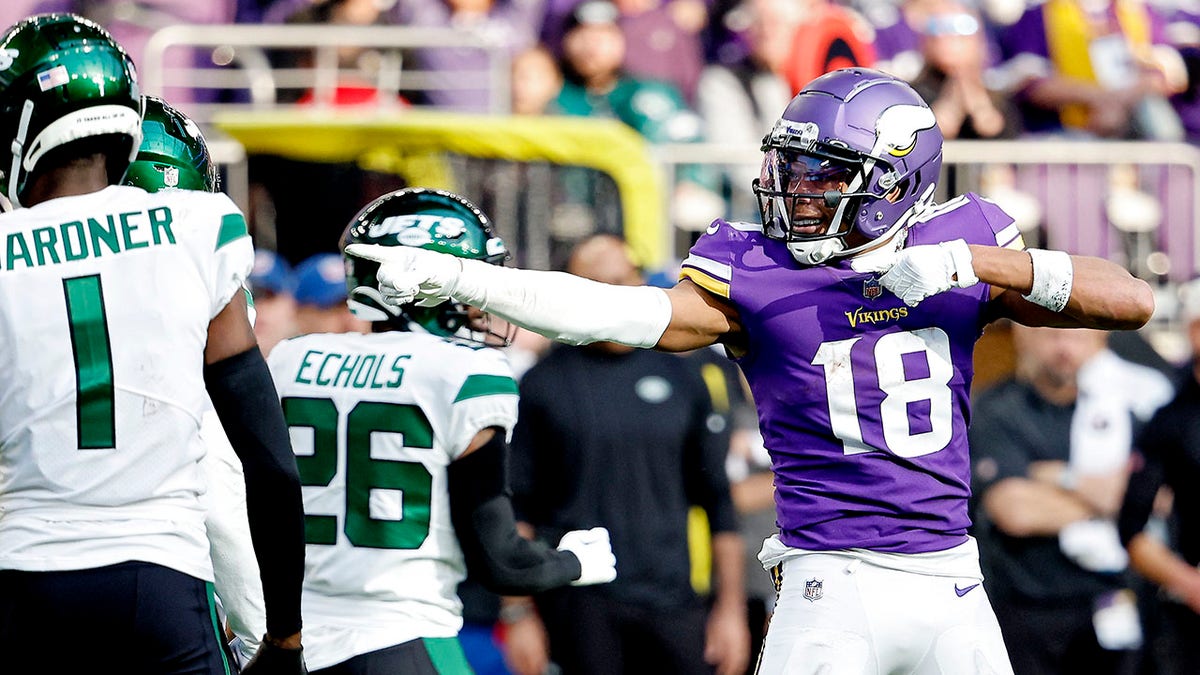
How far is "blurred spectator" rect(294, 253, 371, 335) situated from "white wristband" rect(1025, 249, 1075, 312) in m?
3.24

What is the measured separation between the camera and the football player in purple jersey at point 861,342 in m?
3.94

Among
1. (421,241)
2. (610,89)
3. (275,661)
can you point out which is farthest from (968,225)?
(610,89)

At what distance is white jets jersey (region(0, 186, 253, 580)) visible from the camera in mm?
3055

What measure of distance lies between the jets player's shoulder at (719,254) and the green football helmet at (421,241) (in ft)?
1.96

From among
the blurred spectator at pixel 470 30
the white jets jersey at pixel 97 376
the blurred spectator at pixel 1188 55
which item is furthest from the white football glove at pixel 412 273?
the blurred spectator at pixel 1188 55

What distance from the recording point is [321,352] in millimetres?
4289

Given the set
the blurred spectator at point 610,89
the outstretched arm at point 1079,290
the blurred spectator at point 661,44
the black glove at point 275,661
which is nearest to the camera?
the black glove at point 275,661

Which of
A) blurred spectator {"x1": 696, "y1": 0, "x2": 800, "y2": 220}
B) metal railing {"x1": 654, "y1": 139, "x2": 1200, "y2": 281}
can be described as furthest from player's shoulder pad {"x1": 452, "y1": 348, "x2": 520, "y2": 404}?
blurred spectator {"x1": 696, "y1": 0, "x2": 800, "y2": 220}

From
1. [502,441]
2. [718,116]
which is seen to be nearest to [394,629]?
[502,441]

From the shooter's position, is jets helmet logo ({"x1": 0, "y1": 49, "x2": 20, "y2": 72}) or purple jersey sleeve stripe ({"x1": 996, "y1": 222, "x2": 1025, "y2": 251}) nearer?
jets helmet logo ({"x1": 0, "y1": 49, "x2": 20, "y2": 72})

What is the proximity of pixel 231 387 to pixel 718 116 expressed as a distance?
6.53 metres

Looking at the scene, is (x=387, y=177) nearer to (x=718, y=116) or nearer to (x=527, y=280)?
(x=718, y=116)

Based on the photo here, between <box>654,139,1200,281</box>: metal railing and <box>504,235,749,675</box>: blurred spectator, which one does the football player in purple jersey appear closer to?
<box>504,235,749,675</box>: blurred spectator

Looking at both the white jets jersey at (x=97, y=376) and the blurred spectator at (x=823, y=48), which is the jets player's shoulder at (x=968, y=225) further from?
the blurred spectator at (x=823, y=48)
